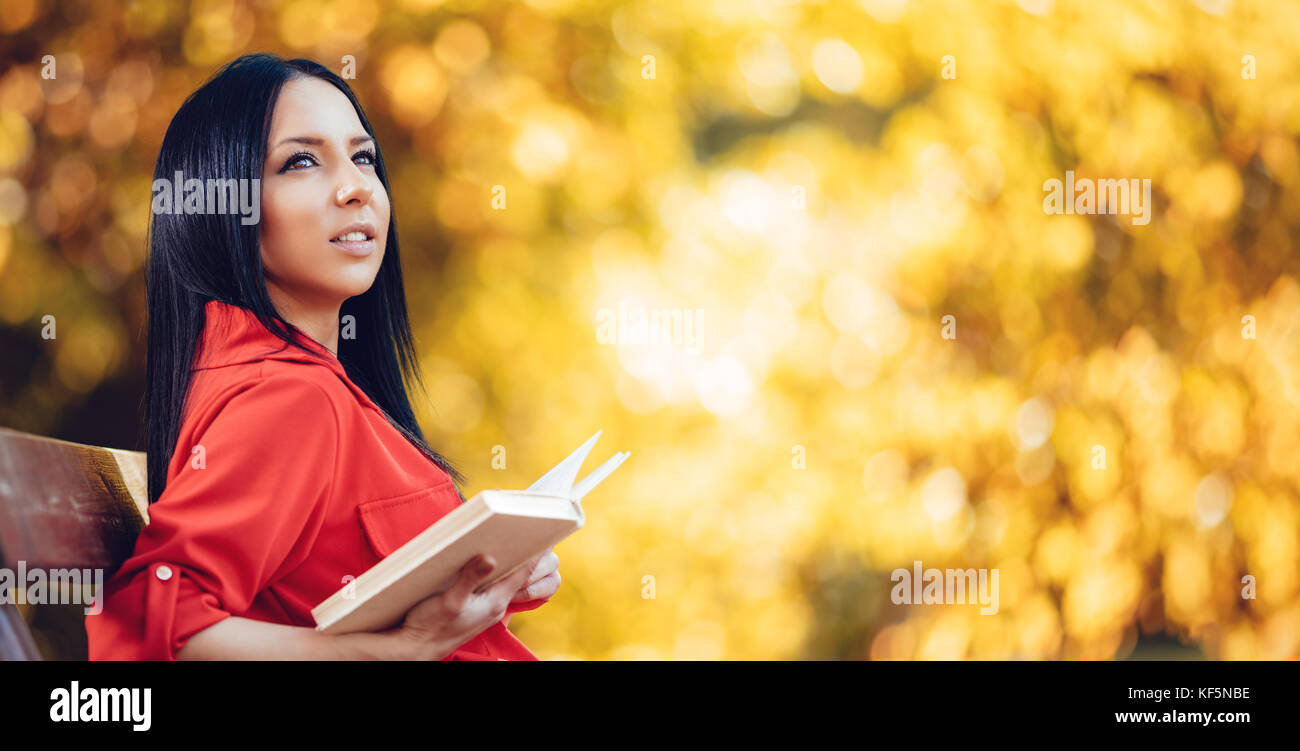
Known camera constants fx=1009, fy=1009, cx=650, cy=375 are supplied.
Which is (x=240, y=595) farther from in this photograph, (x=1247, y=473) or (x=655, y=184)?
(x=1247, y=473)

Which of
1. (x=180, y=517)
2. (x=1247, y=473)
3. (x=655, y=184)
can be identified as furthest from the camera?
(x=1247, y=473)

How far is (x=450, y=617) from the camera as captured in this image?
1103mm

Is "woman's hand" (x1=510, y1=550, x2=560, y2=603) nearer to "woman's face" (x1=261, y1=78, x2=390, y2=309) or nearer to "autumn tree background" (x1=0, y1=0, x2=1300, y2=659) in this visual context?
"woman's face" (x1=261, y1=78, x2=390, y2=309)

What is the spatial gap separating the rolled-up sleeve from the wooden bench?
67mm

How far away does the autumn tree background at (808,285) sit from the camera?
230 cm

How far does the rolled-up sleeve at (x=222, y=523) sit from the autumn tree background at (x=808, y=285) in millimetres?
1303

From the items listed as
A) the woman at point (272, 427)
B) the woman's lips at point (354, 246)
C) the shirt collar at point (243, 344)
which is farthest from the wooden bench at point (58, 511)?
the woman's lips at point (354, 246)

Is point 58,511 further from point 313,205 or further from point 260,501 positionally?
point 313,205

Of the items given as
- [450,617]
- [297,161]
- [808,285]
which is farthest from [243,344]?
[808,285]

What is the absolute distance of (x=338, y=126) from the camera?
51.3 inches

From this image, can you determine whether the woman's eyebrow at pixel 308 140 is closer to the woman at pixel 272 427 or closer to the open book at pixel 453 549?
the woman at pixel 272 427
